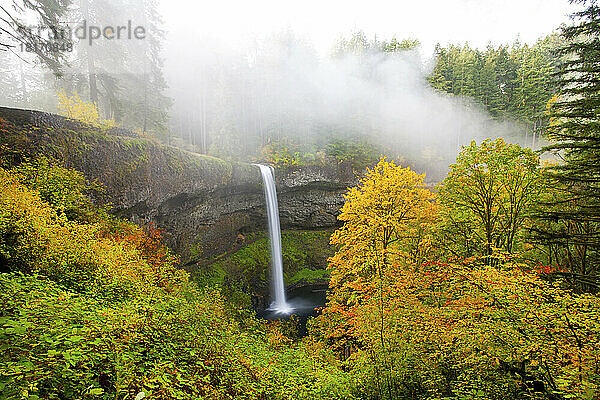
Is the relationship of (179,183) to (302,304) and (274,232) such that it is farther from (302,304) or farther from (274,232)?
(302,304)

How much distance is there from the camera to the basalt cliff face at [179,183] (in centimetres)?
1006

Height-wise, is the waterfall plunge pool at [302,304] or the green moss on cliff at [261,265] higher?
the green moss on cliff at [261,265]

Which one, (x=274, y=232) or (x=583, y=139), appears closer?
(x=583, y=139)

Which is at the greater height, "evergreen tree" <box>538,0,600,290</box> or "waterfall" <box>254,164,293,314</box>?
"evergreen tree" <box>538,0,600,290</box>

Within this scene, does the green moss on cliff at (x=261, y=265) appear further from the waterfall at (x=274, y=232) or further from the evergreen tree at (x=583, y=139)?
A: the evergreen tree at (x=583, y=139)

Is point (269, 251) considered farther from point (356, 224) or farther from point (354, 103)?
point (354, 103)

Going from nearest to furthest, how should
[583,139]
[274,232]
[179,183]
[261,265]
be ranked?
[583,139]
[179,183]
[261,265]
[274,232]

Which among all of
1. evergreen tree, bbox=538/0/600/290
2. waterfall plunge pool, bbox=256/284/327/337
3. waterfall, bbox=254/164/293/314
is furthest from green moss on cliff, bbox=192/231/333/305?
evergreen tree, bbox=538/0/600/290

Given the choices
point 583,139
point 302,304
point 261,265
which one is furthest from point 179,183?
point 583,139

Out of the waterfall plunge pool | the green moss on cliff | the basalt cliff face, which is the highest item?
the basalt cliff face

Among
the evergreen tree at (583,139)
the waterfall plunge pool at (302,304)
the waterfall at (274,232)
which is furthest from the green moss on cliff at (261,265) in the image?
the evergreen tree at (583,139)

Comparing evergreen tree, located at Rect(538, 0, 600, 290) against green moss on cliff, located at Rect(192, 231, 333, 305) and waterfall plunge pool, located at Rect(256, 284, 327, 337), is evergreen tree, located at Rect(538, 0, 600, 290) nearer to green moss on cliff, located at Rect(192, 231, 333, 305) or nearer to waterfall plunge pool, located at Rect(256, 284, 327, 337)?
waterfall plunge pool, located at Rect(256, 284, 327, 337)

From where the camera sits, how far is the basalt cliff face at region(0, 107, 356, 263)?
1006 centimetres

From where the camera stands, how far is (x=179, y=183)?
1717cm
